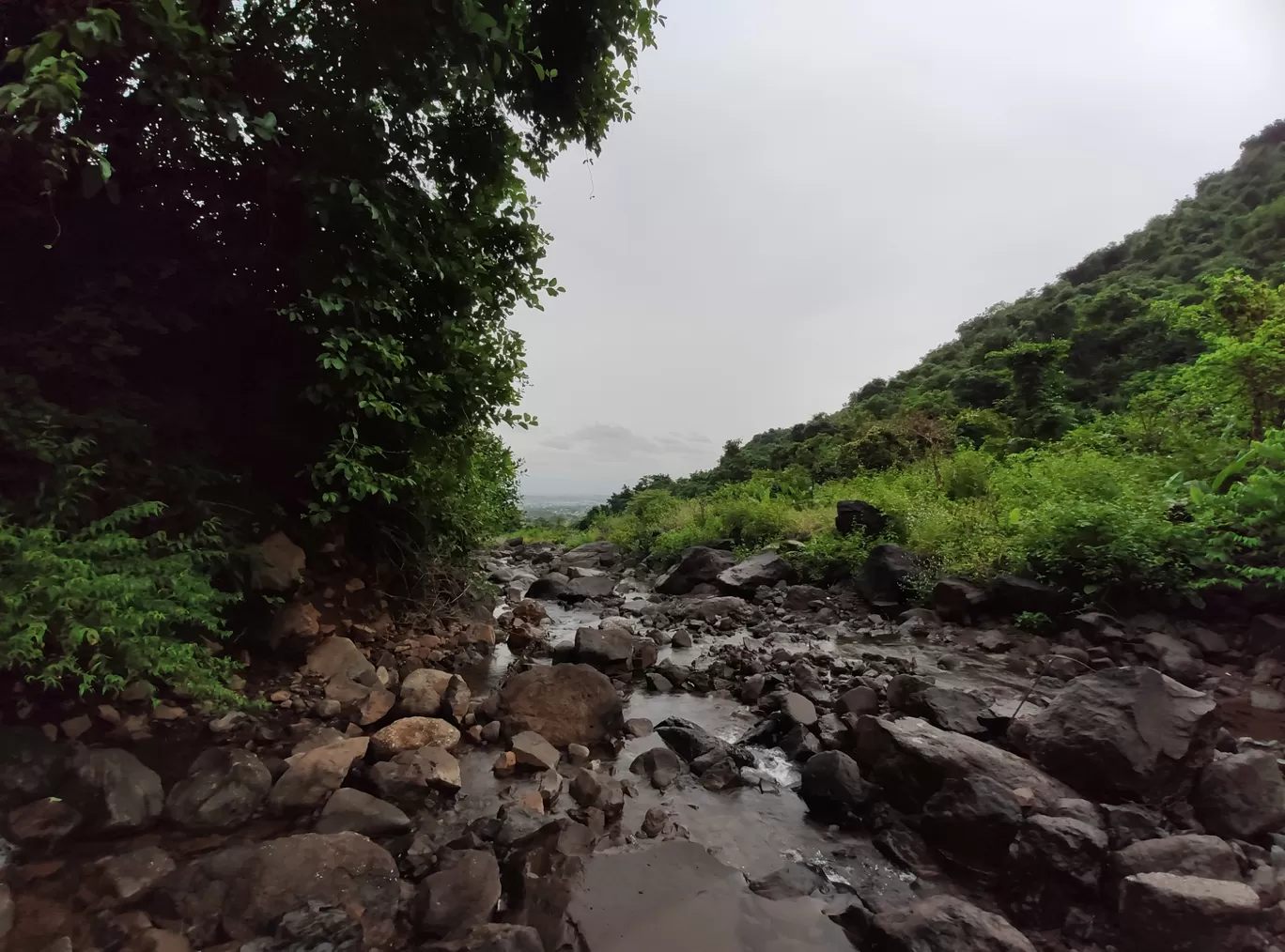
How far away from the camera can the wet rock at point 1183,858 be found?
2.67 meters

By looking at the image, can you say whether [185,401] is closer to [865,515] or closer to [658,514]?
[865,515]

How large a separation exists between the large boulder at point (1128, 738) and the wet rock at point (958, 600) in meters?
4.50

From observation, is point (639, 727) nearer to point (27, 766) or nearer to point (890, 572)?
point (27, 766)

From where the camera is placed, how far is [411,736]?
4.23 m

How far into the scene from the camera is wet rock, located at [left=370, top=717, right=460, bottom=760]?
3.96 metres

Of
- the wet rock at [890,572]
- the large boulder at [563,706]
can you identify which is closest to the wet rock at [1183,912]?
the large boulder at [563,706]

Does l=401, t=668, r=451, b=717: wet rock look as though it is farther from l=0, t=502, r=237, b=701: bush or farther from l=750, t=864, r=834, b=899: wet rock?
l=750, t=864, r=834, b=899: wet rock

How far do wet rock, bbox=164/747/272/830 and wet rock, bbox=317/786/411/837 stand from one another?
0.42 meters

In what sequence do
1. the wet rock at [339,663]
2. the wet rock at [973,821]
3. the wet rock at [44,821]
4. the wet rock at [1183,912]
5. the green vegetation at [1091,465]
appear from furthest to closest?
the green vegetation at [1091,465]
the wet rock at [339,663]
the wet rock at [973,821]
the wet rock at [44,821]
the wet rock at [1183,912]

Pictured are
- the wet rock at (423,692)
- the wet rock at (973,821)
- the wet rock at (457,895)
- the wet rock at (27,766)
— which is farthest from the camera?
the wet rock at (423,692)

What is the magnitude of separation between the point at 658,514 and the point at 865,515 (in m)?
10.5

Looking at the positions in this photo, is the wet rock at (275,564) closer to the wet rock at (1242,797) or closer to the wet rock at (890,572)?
the wet rock at (1242,797)

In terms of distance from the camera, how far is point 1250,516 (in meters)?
5.91

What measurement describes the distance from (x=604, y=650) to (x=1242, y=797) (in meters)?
5.24
